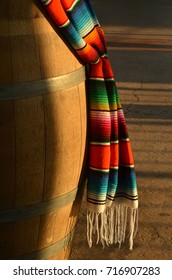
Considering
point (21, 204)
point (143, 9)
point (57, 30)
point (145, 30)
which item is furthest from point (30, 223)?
point (143, 9)

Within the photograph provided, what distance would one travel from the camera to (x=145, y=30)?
12.5 m

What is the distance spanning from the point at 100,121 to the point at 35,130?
0.40 metres

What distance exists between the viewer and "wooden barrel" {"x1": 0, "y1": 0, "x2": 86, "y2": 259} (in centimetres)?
268

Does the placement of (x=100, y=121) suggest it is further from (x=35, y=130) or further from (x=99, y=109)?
(x=35, y=130)

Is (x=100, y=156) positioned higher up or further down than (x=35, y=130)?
further down

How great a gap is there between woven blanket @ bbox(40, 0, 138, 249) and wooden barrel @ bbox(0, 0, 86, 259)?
0.06 m

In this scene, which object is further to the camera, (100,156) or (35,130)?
(100,156)

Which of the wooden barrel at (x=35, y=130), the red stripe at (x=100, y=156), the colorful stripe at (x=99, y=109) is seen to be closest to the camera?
the wooden barrel at (x=35, y=130)

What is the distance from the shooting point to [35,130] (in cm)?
275

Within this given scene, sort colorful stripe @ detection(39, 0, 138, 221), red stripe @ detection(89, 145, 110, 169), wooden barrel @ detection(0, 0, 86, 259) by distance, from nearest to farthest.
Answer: wooden barrel @ detection(0, 0, 86, 259) → colorful stripe @ detection(39, 0, 138, 221) → red stripe @ detection(89, 145, 110, 169)

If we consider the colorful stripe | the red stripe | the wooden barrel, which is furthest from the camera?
the red stripe

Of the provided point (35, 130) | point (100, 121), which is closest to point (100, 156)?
point (100, 121)

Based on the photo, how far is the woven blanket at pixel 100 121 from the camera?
286 cm

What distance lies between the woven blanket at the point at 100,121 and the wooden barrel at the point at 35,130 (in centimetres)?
6
